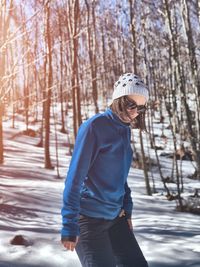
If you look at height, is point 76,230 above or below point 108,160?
below

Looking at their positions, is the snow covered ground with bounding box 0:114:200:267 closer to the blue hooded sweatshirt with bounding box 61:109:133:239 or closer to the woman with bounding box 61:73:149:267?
the woman with bounding box 61:73:149:267

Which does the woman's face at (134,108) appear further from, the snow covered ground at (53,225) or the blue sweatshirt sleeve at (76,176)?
the snow covered ground at (53,225)

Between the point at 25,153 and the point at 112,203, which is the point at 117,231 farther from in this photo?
the point at 25,153

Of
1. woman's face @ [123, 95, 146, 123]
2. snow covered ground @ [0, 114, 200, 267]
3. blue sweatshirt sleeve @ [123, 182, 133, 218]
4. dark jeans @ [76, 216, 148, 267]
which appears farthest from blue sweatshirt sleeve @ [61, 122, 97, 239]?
snow covered ground @ [0, 114, 200, 267]

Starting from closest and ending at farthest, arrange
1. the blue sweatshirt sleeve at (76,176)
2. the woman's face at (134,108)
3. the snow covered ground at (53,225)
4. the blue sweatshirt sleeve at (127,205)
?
the blue sweatshirt sleeve at (76,176) < the woman's face at (134,108) < the blue sweatshirt sleeve at (127,205) < the snow covered ground at (53,225)

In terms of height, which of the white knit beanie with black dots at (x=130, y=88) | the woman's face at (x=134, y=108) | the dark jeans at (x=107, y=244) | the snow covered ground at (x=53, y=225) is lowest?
the snow covered ground at (x=53, y=225)

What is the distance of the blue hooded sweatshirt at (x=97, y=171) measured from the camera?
184cm

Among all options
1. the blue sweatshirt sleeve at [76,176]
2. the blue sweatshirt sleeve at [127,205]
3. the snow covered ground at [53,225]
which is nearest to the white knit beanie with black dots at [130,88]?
the blue sweatshirt sleeve at [76,176]

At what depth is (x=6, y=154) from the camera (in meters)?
17.7

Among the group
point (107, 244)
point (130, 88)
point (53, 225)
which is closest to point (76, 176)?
point (107, 244)

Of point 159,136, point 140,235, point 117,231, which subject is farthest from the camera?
point 159,136

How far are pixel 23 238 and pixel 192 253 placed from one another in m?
2.26

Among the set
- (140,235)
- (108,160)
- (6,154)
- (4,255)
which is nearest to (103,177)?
(108,160)

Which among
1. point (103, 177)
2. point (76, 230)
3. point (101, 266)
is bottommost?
point (101, 266)
